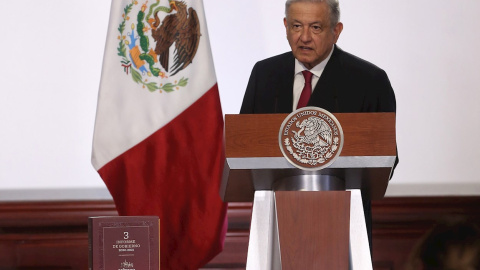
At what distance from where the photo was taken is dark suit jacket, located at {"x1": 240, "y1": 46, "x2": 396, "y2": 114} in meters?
2.71

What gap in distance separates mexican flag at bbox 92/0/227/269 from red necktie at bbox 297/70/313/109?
81 cm

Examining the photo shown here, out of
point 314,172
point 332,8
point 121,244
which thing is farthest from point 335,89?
point 121,244

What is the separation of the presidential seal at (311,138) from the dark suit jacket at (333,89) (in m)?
0.53

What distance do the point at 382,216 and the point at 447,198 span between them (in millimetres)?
331

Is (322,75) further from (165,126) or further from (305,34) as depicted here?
(165,126)

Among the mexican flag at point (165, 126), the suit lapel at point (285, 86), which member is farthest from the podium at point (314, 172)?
the mexican flag at point (165, 126)

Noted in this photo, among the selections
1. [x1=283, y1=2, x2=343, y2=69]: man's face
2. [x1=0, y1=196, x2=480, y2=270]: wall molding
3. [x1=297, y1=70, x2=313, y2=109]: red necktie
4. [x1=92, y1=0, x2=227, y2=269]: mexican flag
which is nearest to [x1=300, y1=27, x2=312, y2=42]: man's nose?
[x1=283, y1=2, x2=343, y2=69]: man's face

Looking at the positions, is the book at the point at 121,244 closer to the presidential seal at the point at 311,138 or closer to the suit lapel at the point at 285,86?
the presidential seal at the point at 311,138

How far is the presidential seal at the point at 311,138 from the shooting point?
2.12 metres

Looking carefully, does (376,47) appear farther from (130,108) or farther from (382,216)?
(130,108)

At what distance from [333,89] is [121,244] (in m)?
0.96

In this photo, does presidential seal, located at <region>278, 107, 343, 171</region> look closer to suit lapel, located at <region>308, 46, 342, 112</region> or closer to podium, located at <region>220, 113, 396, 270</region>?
podium, located at <region>220, 113, 396, 270</region>

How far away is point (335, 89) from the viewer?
271cm

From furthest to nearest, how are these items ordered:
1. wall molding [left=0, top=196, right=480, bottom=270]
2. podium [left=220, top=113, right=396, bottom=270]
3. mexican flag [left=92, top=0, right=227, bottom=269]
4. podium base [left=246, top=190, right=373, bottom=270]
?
wall molding [left=0, top=196, right=480, bottom=270], mexican flag [left=92, top=0, right=227, bottom=269], podium base [left=246, top=190, right=373, bottom=270], podium [left=220, top=113, right=396, bottom=270]
